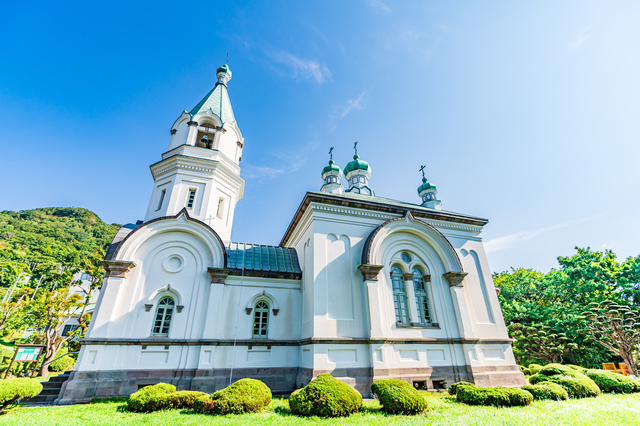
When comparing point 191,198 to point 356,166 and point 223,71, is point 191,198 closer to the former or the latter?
point 223,71

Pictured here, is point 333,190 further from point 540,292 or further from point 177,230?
point 540,292

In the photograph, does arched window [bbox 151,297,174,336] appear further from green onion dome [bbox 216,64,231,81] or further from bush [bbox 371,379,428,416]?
green onion dome [bbox 216,64,231,81]

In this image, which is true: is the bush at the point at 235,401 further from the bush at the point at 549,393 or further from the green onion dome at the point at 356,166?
the green onion dome at the point at 356,166

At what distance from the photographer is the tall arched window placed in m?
13.4

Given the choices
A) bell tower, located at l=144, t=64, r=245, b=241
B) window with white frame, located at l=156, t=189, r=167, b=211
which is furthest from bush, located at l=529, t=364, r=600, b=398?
window with white frame, located at l=156, t=189, r=167, b=211

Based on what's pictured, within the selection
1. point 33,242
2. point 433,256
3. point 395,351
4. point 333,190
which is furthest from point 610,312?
point 33,242

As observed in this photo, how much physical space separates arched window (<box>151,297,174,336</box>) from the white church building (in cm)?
4

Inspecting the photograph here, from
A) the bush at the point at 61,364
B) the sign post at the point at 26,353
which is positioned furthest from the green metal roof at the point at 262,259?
the bush at the point at 61,364

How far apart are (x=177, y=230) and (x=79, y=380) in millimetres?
6273

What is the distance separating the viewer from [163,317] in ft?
39.6

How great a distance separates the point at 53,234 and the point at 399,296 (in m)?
85.7

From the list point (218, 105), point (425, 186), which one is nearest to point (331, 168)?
point (425, 186)

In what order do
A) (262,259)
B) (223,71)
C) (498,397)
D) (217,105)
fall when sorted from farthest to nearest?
1. (223,71)
2. (217,105)
3. (262,259)
4. (498,397)

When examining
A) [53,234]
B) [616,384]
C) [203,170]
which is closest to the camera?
[616,384]
